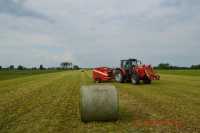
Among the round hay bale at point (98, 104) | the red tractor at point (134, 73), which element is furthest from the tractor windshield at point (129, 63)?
the round hay bale at point (98, 104)

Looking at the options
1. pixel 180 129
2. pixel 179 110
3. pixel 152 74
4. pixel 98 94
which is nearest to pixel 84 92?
pixel 98 94

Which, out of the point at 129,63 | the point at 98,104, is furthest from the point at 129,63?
the point at 98,104

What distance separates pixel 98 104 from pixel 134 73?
13221mm

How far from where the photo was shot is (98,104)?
271 inches

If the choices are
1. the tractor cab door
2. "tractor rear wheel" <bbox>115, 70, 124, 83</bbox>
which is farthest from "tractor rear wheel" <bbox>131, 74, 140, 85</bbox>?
"tractor rear wheel" <bbox>115, 70, 124, 83</bbox>

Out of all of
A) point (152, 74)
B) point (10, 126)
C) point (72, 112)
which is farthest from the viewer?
point (152, 74)

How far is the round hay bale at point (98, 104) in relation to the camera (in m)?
6.87

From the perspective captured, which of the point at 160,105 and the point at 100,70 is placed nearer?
the point at 160,105

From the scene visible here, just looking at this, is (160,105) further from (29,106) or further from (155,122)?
(29,106)

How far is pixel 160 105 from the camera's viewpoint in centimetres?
956

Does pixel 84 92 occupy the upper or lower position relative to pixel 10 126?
upper

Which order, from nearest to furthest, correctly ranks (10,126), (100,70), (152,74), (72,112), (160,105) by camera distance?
(10,126)
(72,112)
(160,105)
(152,74)
(100,70)

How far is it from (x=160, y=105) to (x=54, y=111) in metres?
3.49

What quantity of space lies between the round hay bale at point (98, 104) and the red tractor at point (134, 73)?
12643mm
